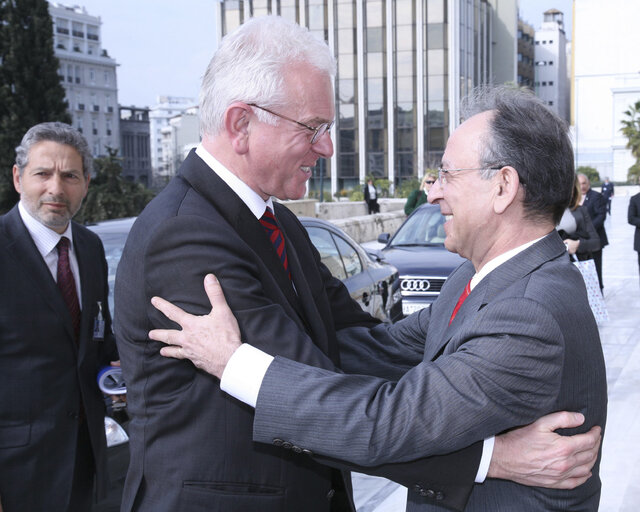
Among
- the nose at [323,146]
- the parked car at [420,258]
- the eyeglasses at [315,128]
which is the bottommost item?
the parked car at [420,258]

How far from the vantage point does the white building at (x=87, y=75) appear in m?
105

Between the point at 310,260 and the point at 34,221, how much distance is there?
1385 mm

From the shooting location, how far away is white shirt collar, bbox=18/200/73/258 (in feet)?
9.75

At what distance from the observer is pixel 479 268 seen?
1.99 meters

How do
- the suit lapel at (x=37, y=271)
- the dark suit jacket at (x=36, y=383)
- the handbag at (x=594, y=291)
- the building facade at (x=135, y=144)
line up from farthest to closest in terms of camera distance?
the building facade at (x=135, y=144) < the handbag at (x=594, y=291) < the suit lapel at (x=37, y=271) < the dark suit jacket at (x=36, y=383)

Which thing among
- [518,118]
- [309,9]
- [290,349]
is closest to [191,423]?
[290,349]

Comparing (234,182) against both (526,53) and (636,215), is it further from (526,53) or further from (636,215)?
(526,53)

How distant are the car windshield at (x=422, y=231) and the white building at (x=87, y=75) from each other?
10027 cm

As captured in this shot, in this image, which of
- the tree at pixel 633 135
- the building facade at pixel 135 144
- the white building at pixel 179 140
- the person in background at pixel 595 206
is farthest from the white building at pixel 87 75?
the person in background at pixel 595 206

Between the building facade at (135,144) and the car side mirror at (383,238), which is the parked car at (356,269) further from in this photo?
the building facade at (135,144)

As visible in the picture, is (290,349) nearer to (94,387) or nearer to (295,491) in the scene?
A: (295,491)

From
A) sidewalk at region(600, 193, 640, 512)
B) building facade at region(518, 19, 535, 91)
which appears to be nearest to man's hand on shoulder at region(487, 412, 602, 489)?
sidewalk at region(600, 193, 640, 512)

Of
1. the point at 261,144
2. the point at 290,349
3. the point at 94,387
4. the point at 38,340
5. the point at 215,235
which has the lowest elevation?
the point at 94,387

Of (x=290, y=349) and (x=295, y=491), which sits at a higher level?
(x=290, y=349)
